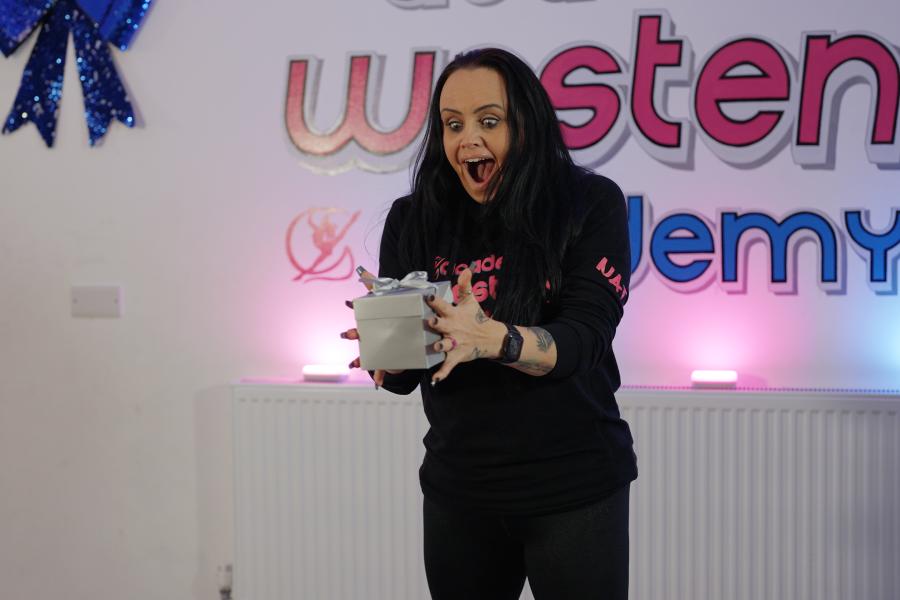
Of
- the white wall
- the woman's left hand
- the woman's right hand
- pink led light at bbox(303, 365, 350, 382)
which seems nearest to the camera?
the woman's left hand

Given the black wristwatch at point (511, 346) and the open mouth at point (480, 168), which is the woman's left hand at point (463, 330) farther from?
the open mouth at point (480, 168)

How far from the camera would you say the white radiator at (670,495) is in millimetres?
2143

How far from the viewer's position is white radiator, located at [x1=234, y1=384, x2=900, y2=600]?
2143 millimetres

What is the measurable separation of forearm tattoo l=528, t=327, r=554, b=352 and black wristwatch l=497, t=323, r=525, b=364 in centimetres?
2

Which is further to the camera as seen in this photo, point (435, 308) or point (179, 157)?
point (179, 157)

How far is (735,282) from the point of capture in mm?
2260

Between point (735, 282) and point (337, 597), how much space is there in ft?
4.24

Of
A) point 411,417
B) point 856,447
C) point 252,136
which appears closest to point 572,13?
point 252,136

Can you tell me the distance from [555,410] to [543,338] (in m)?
0.14

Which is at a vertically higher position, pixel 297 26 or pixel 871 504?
pixel 297 26

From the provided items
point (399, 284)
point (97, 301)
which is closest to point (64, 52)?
point (97, 301)

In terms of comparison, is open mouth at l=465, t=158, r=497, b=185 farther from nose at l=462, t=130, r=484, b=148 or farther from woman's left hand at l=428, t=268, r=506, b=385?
woman's left hand at l=428, t=268, r=506, b=385

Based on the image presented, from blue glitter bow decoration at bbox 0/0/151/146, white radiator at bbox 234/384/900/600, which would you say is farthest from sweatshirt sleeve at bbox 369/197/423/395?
blue glitter bow decoration at bbox 0/0/151/146

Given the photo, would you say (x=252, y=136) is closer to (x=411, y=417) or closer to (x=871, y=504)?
(x=411, y=417)
